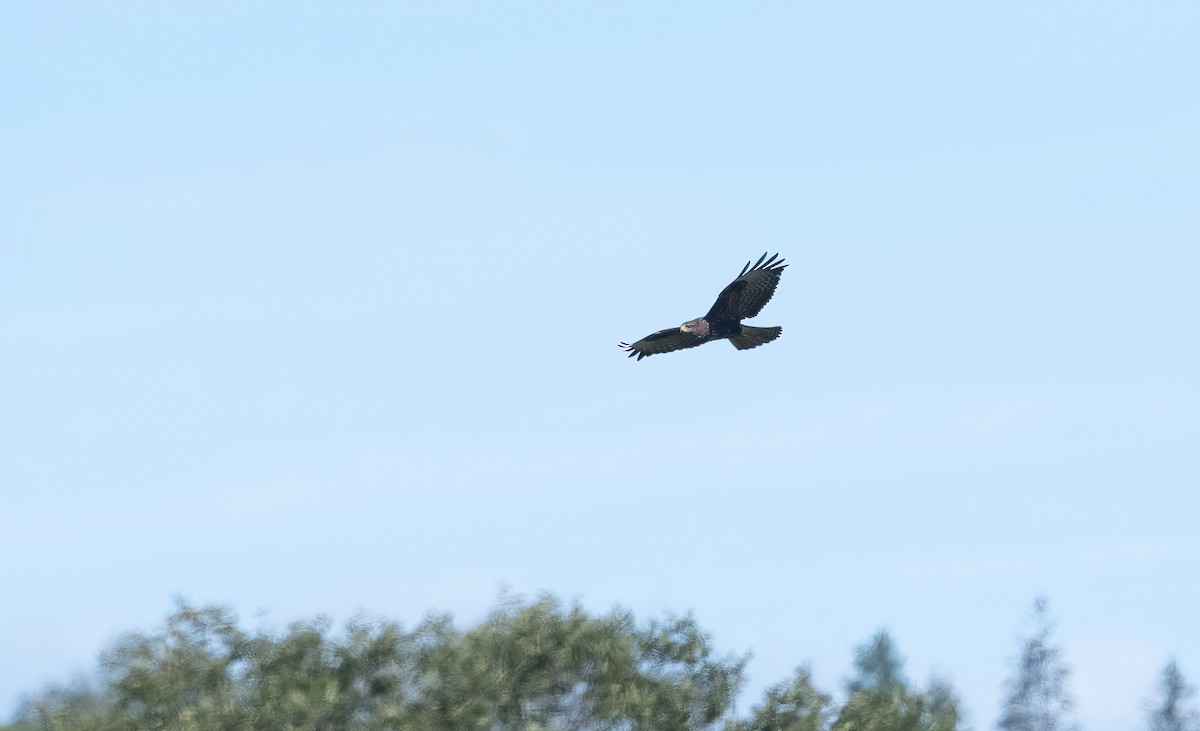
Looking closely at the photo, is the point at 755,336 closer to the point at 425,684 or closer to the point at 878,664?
the point at 425,684

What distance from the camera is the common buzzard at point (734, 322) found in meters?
41.6

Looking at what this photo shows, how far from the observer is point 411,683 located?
4091 cm

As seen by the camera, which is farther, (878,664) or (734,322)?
(878,664)

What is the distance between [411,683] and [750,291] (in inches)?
415

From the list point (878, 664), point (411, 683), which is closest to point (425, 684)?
point (411, 683)

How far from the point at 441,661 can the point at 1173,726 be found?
76.8 metres

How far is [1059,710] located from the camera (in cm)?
10400

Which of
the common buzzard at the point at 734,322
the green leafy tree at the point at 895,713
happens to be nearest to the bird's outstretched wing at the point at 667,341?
the common buzzard at the point at 734,322

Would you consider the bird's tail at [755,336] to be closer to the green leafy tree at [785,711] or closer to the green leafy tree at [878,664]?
the green leafy tree at [785,711]

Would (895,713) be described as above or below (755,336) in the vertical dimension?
below

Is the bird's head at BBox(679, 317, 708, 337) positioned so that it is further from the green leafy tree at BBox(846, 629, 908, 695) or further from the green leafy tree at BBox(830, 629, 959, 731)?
the green leafy tree at BBox(846, 629, 908, 695)

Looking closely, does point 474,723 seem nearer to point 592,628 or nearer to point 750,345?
point 592,628

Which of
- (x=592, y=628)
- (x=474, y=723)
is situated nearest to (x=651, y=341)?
(x=592, y=628)

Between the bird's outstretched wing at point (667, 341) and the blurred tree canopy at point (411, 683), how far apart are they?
223 inches
